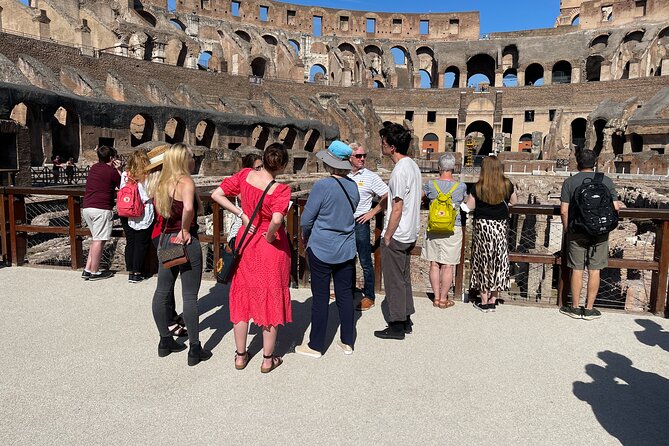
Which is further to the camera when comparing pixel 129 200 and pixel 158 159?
pixel 129 200

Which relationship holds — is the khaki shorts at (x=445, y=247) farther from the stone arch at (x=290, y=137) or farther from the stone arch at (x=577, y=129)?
the stone arch at (x=577, y=129)

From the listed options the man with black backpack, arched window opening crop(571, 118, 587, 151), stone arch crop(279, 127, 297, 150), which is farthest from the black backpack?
arched window opening crop(571, 118, 587, 151)

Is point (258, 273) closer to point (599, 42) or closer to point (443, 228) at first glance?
point (443, 228)

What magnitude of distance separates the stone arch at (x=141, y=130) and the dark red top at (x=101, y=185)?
1915cm

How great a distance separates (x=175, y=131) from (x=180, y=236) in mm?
24270

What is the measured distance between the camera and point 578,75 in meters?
41.2

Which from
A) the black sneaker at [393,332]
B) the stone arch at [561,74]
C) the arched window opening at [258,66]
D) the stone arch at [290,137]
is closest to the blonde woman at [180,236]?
the black sneaker at [393,332]

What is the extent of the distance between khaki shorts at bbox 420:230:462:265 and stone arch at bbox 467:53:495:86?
47.9m

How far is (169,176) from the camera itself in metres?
3.38

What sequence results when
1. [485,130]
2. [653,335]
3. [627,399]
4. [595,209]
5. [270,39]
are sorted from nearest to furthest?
[627,399] < [653,335] < [595,209] < [485,130] < [270,39]

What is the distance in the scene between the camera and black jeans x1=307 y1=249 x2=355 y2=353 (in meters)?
3.56

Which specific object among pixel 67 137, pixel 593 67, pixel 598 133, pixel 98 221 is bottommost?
pixel 98 221

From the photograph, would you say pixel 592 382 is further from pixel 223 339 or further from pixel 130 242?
pixel 130 242

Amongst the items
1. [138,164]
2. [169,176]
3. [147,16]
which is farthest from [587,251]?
[147,16]
